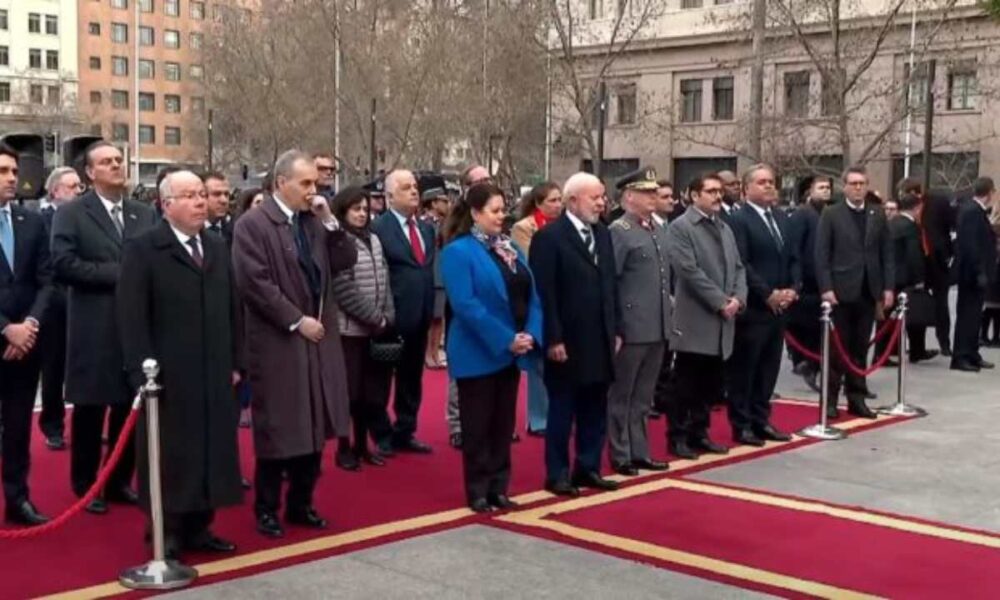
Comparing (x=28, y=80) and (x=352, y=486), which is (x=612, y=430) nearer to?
(x=352, y=486)

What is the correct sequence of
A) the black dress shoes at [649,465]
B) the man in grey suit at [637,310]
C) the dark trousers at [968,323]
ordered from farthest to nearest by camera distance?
1. the dark trousers at [968,323]
2. the black dress shoes at [649,465]
3. the man in grey suit at [637,310]

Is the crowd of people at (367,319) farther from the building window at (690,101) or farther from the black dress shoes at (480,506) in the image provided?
the building window at (690,101)

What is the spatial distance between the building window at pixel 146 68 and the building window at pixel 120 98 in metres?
1.80

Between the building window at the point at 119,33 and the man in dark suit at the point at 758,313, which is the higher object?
the building window at the point at 119,33

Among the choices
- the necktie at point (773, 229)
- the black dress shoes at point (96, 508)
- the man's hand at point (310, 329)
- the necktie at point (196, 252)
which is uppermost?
the necktie at point (773, 229)

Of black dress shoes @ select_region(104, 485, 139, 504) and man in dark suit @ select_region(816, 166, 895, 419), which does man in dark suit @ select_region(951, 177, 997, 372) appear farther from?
black dress shoes @ select_region(104, 485, 139, 504)

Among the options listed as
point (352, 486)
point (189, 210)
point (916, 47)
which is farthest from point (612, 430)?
point (916, 47)

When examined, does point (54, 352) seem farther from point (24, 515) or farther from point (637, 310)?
point (637, 310)

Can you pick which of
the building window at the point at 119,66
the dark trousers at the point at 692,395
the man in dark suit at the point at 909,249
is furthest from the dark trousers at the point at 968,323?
the building window at the point at 119,66

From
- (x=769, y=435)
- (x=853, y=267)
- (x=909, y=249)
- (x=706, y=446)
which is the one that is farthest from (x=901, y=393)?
(x=909, y=249)

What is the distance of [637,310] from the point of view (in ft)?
25.4

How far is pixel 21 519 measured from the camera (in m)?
6.50

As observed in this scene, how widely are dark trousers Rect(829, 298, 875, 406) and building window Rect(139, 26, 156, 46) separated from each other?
8702cm

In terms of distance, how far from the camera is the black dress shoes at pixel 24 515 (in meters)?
6.48
